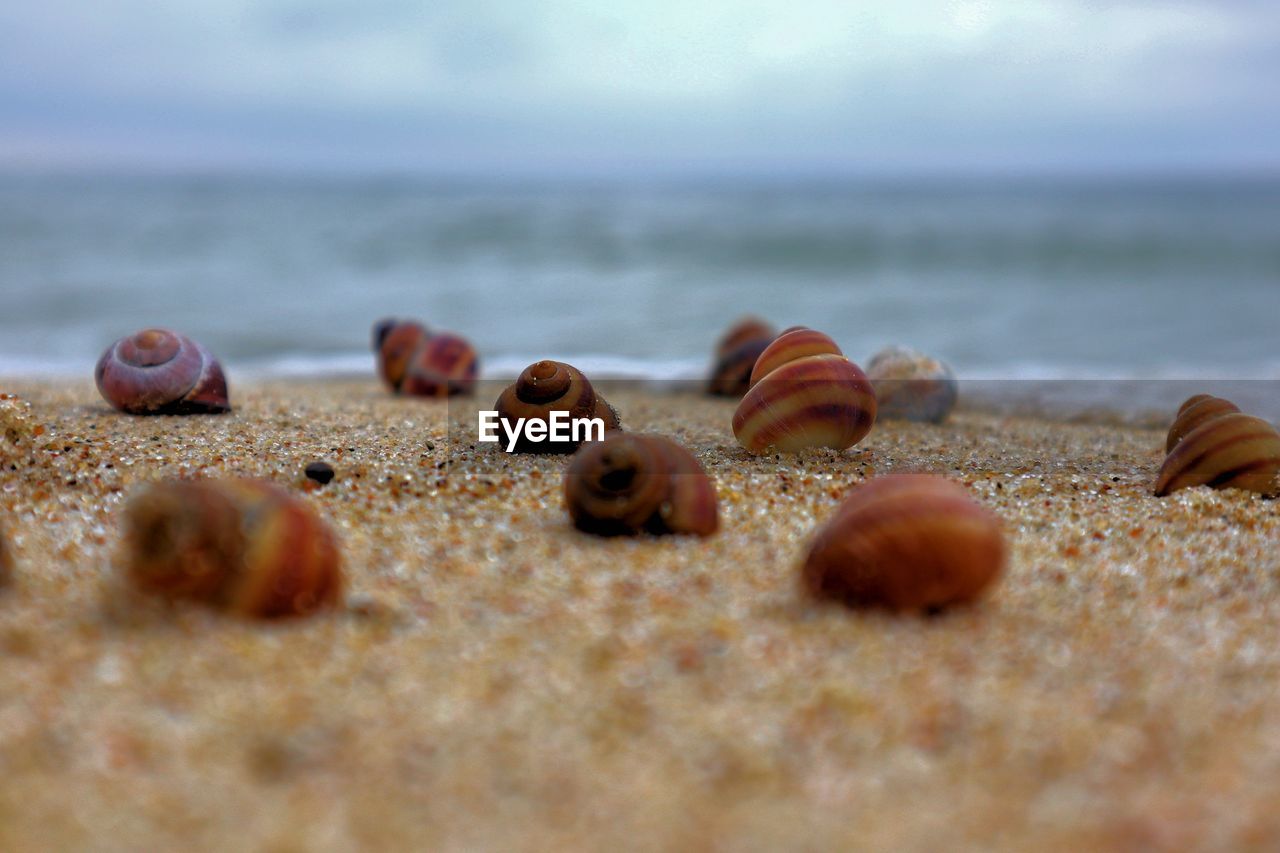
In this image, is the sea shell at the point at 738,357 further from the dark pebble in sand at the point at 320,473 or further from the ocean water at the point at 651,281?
the dark pebble in sand at the point at 320,473

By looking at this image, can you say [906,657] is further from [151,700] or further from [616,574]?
[151,700]

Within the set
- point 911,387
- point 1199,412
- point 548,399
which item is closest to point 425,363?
point 548,399

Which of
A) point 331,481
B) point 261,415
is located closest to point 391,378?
point 261,415

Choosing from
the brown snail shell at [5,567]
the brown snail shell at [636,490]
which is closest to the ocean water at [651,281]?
the brown snail shell at [636,490]

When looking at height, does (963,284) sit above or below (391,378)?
above

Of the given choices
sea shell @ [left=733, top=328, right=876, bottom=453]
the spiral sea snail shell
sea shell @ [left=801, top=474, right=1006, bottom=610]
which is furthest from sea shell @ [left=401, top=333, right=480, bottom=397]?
sea shell @ [left=801, top=474, right=1006, bottom=610]

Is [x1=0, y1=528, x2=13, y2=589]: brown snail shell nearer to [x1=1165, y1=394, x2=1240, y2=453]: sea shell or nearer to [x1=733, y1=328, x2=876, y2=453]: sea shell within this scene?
[x1=733, y1=328, x2=876, y2=453]: sea shell

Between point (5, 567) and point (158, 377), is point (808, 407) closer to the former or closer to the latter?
point (5, 567)
